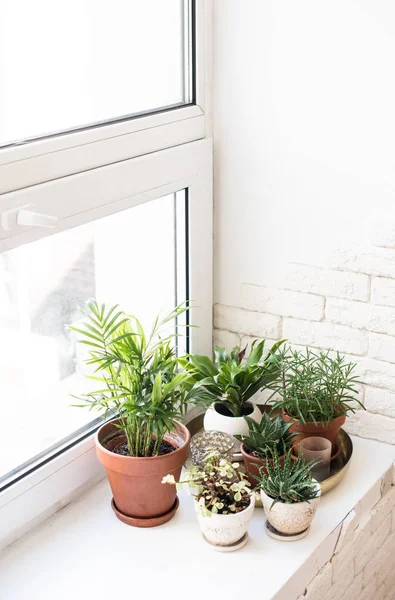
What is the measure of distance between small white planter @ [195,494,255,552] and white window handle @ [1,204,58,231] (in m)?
0.56

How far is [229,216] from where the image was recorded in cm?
178

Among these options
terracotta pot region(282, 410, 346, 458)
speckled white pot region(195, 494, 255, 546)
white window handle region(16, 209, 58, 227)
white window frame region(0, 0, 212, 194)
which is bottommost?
speckled white pot region(195, 494, 255, 546)

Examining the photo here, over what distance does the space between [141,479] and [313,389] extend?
41 cm

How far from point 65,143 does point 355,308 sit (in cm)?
71

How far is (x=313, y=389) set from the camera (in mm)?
1643

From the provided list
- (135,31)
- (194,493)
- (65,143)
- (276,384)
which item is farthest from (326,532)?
(135,31)

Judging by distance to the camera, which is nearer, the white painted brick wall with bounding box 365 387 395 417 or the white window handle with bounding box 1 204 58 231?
the white window handle with bounding box 1 204 58 231

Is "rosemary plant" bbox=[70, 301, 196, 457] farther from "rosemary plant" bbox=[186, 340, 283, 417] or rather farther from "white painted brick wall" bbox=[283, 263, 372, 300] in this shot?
"white painted brick wall" bbox=[283, 263, 372, 300]

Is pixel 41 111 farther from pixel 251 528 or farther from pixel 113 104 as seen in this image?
pixel 251 528

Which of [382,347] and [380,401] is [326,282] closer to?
[382,347]

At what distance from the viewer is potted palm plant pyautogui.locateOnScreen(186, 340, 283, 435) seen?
162cm

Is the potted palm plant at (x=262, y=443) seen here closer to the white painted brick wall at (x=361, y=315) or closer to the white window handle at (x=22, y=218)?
the white painted brick wall at (x=361, y=315)

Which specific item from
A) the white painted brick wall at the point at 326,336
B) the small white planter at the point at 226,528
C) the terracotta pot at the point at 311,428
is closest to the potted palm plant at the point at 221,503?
the small white planter at the point at 226,528

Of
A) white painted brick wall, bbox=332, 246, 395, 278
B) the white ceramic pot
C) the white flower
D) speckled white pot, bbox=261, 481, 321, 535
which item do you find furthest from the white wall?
the white flower
